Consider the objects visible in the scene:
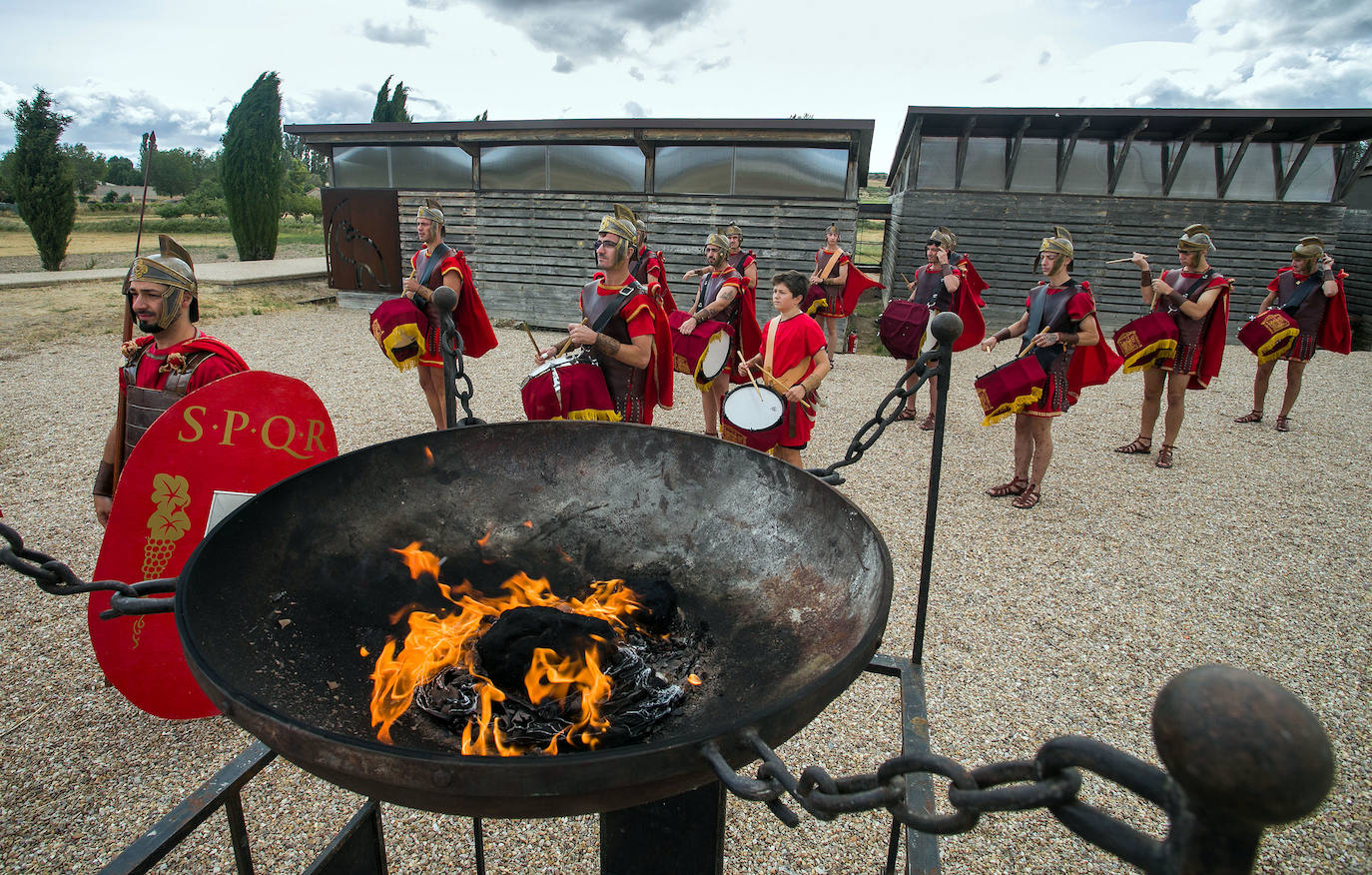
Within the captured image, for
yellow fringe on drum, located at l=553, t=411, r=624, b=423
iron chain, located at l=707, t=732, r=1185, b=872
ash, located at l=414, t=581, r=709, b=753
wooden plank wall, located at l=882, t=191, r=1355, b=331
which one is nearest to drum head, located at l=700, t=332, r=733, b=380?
yellow fringe on drum, located at l=553, t=411, r=624, b=423

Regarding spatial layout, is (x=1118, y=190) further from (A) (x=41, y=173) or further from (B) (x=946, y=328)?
(A) (x=41, y=173)

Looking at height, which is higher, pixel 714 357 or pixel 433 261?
pixel 433 261

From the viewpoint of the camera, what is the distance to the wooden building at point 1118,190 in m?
13.9

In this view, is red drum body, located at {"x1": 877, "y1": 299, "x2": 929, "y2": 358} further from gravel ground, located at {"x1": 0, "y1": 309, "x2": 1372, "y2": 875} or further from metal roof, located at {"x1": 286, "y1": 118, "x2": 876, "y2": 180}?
metal roof, located at {"x1": 286, "y1": 118, "x2": 876, "y2": 180}

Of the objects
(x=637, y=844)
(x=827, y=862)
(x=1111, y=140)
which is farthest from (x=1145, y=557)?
(x=1111, y=140)

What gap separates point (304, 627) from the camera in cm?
190

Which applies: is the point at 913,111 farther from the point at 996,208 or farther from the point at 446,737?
the point at 446,737

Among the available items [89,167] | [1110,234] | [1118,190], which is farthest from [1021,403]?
[89,167]

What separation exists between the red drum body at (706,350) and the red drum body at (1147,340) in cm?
353

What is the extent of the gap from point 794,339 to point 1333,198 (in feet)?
52.8

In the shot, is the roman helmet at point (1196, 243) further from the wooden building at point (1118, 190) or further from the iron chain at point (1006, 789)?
the wooden building at point (1118, 190)

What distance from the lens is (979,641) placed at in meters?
4.00

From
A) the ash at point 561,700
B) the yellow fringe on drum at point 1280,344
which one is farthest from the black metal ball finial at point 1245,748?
the yellow fringe on drum at point 1280,344

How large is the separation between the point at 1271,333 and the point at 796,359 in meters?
6.39
